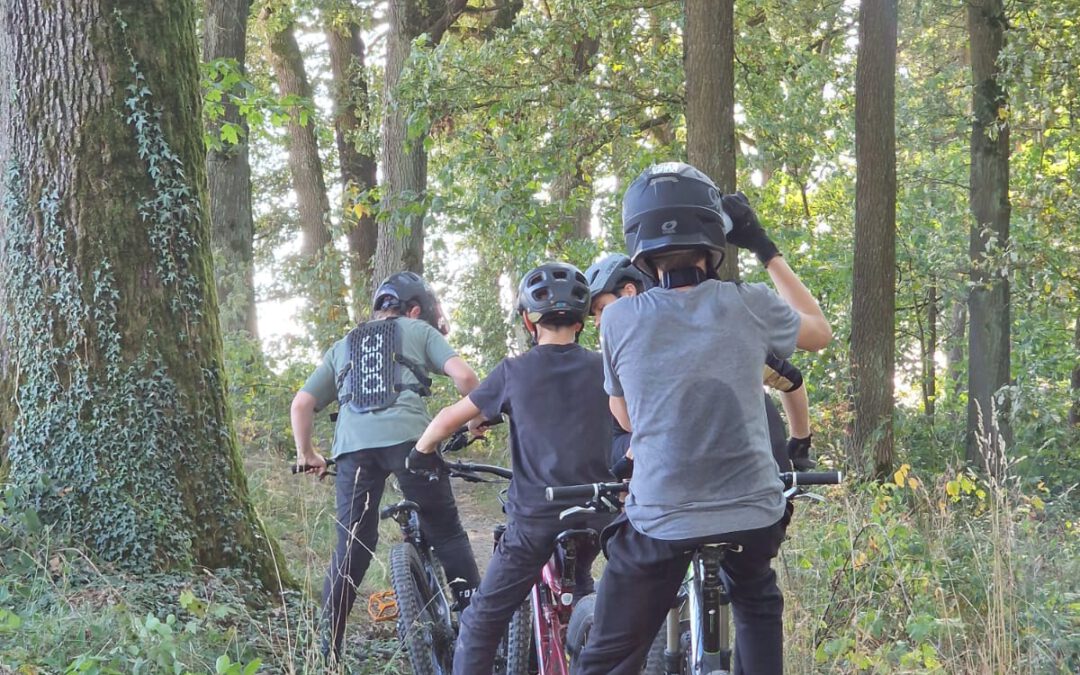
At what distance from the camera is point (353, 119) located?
20.2 meters

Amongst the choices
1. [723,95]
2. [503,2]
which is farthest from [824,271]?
[503,2]

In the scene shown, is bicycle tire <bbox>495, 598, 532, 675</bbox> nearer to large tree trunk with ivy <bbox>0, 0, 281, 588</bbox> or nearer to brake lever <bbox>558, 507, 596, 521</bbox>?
brake lever <bbox>558, 507, 596, 521</bbox>

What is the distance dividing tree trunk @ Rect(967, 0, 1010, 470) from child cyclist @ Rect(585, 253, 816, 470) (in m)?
9.84

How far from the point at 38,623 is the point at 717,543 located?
3210 millimetres

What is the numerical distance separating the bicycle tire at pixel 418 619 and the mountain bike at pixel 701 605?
4.90ft

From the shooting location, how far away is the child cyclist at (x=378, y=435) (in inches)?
220

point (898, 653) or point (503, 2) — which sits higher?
point (503, 2)

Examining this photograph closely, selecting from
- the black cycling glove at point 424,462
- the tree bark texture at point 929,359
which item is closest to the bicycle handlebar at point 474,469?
the black cycling glove at point 424,462

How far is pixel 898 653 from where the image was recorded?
4.74 metres

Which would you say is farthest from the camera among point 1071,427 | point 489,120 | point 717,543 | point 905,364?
point 905,364

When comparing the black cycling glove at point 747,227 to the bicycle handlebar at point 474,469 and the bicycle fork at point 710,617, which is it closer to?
the bicycle fork at point 710,617

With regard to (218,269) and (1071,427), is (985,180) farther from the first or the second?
(218,269)

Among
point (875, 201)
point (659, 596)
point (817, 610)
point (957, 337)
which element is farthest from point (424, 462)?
point (957, 337)

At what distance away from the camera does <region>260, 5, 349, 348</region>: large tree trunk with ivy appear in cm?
1692
